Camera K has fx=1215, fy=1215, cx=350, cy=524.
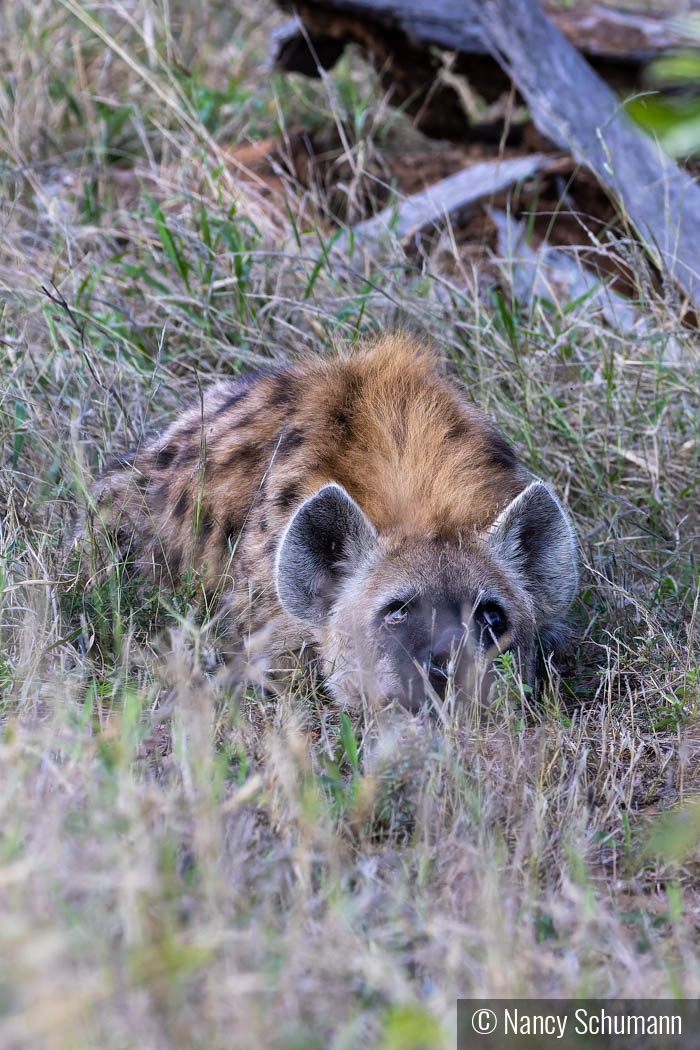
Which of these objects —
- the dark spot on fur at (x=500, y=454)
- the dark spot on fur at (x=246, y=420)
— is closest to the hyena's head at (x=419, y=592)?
the dark spot on fur at (x=500, y=454)

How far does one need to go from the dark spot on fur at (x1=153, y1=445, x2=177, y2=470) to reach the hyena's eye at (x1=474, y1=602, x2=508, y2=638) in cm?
119

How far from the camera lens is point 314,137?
18.6 feet

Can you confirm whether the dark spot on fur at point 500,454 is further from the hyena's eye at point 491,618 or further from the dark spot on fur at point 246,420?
the dark spot on fur at point 246,420

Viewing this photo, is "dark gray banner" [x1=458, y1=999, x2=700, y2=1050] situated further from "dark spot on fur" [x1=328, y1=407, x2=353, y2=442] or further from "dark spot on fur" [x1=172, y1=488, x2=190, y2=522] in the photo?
"dark spot on fur" [x1=172, y1=488, x2=190, y2=522]

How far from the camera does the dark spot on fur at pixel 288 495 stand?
125 inches

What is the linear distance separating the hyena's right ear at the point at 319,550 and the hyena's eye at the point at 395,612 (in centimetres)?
18

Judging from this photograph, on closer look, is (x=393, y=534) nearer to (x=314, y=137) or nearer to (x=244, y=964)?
(x=244, y=964)

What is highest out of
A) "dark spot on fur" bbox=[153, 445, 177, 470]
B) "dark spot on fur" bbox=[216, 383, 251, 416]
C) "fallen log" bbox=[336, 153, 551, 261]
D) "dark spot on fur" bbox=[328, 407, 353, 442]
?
"fallen log" bbox=[336, 153, 551, 261]

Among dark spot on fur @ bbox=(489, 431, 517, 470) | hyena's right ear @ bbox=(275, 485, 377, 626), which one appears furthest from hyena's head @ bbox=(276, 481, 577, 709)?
dark spot on fur @ bbox=(489, 431, 517, 470)

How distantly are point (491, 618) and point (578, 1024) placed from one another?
1.30 metres

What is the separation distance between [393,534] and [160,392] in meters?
1.49

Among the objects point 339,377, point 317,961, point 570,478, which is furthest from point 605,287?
point 317,961

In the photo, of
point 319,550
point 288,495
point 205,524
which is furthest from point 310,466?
point 205,524

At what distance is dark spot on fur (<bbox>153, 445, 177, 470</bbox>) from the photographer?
11.9ft
